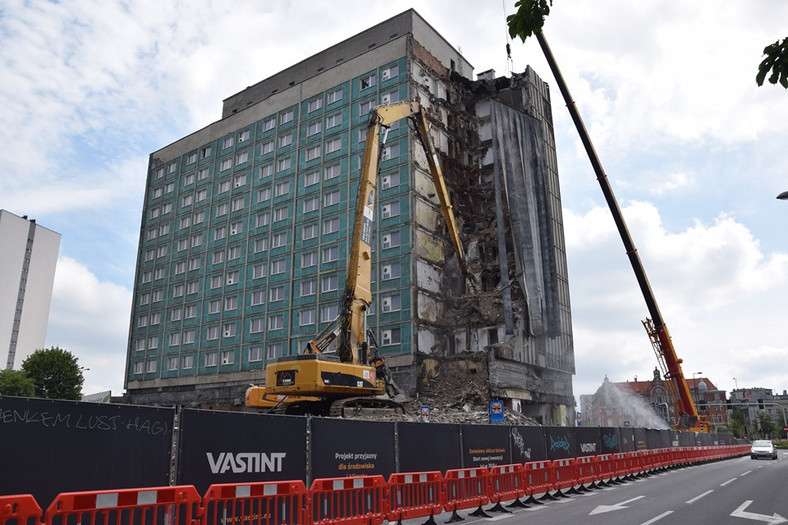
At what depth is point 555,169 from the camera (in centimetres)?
5631

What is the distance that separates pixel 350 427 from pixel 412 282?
31.3 meters

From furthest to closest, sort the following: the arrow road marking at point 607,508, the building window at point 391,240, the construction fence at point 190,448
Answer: the building window at point 391,240
the arrow road marking at point 607,508
the construction fence at point 190,448

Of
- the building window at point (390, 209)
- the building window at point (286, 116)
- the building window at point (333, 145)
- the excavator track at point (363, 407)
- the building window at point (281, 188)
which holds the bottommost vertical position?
the excavator track at point (363, 407)

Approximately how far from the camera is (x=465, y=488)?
41.1ft

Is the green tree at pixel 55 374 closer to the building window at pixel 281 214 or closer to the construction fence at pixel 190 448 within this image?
the building window at pixel 281 214

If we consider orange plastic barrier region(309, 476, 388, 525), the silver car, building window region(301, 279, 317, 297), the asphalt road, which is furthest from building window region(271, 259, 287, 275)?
orange plastic barrier region(309, 476, 388, 525)

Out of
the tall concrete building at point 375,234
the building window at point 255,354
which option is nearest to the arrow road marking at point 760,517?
the tall concrete building at point 375,234

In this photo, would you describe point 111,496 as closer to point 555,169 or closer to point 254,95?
point 555,169

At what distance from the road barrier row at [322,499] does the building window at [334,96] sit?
41.2 m

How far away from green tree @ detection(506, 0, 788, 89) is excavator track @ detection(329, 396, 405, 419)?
19.6m

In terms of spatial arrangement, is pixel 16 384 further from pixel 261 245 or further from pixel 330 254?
pixel 330 254

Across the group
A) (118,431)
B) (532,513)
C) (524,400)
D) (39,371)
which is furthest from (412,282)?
(39,371)

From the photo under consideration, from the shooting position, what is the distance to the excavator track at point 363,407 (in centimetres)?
2328

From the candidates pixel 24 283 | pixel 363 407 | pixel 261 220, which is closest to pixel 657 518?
pixel 363 407
